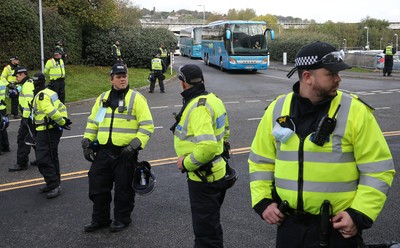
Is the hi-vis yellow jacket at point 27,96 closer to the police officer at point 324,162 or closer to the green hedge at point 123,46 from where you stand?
the police officer at point 324,162

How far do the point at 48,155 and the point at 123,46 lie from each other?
868 inches

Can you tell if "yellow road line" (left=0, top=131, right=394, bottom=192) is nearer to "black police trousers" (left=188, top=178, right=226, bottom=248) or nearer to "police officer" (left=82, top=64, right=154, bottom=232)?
"police officer" (left=82, top=64, right=154, bottom=232)

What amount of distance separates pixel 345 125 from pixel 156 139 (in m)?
7.71

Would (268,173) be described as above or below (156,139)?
above

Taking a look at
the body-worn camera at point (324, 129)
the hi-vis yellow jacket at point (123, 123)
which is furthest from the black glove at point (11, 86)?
the body-worn camera at point (324, 129)

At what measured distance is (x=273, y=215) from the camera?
285cm

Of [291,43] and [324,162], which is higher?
[291,43]

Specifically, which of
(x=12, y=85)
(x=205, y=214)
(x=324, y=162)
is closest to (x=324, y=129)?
(x=324, y=162)

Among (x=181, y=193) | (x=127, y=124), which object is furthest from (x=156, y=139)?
(x=127, y=124)

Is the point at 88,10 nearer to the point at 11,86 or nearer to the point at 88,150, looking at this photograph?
the point at 11,86

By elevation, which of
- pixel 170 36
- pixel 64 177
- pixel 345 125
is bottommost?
→ pixel 64 177

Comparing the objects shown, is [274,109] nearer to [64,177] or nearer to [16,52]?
[64,177]

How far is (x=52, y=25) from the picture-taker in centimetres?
2388

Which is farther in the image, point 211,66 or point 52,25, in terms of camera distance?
point 211,66
